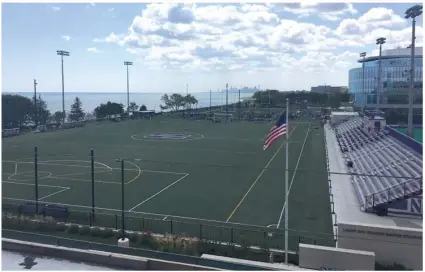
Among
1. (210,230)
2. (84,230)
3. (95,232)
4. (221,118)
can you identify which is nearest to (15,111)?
(221,118)

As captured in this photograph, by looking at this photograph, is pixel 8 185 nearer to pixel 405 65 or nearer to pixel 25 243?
pixel 25 243

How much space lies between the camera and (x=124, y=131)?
6272cm

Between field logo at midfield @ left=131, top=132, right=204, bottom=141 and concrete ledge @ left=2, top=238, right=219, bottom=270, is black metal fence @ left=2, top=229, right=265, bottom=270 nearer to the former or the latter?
concrete ledge @ left=2, top=238, right=219, bottom=270

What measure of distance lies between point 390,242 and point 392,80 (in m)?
84.6

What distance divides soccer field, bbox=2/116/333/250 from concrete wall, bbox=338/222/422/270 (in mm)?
1381

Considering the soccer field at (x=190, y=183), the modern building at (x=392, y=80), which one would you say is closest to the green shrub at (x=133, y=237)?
the soccer field at (x=190, y=183)

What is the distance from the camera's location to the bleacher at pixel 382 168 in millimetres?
21656

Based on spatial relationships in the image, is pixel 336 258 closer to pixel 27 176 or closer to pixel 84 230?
pixel 84 230

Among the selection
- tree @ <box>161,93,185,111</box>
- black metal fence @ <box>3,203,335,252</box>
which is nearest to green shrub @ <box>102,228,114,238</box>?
black metal fence @ <box>3,203,335,252</box>

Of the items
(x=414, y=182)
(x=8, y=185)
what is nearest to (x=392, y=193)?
(x=414, y=182)

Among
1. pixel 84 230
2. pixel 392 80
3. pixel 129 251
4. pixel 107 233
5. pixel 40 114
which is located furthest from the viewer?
pixel 392 80

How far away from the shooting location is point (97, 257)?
9.89 meters

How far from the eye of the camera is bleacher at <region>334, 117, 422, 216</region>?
71.1ft

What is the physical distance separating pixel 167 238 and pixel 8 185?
614 inches
